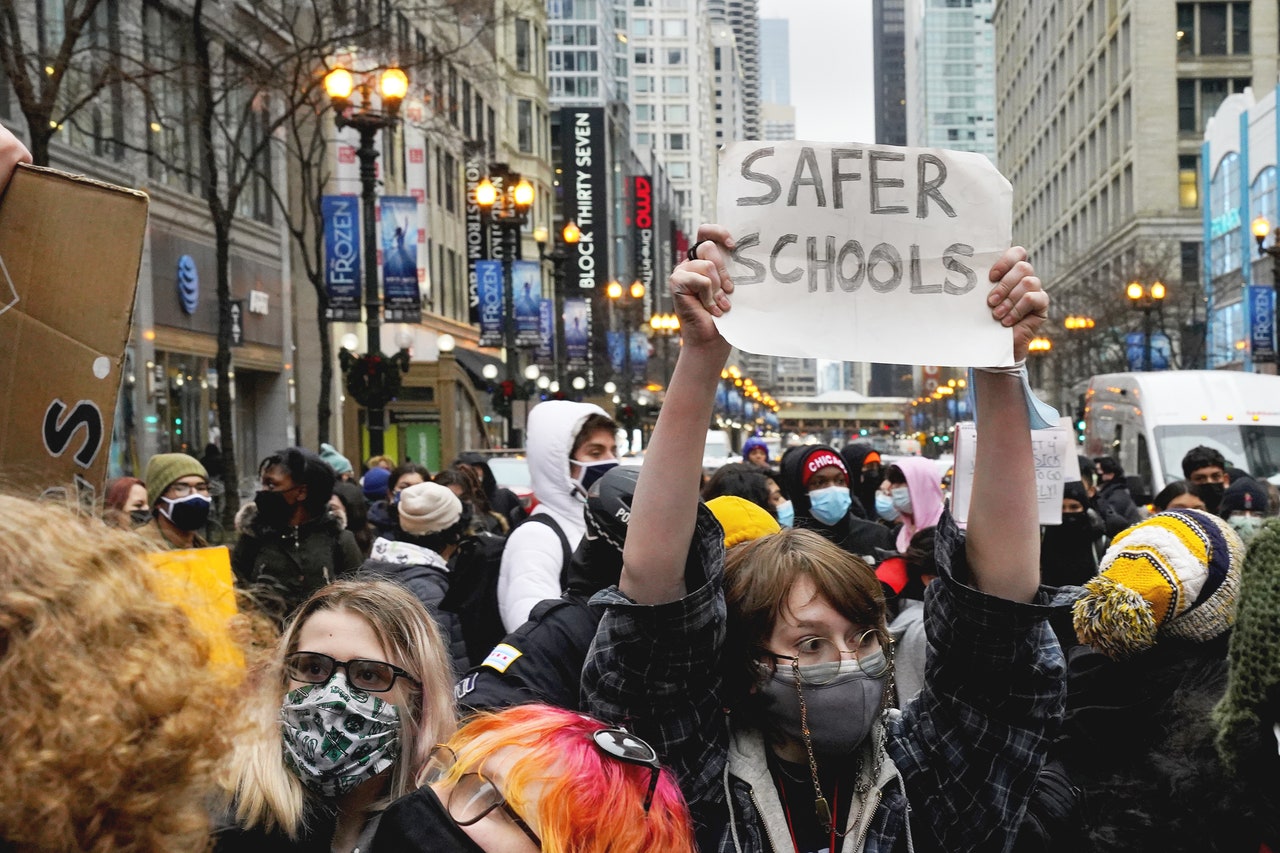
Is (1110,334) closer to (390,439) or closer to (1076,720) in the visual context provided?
(390,439)

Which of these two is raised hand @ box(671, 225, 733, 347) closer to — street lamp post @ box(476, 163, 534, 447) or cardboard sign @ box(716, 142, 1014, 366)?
cardboard sign @ box(716, 142, 1014, 366)

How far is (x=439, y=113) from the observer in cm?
2239

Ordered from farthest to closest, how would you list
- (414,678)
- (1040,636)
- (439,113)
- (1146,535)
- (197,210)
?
(197,210) < (439,113) < (1146,535) < (414,678) < (1040,636)

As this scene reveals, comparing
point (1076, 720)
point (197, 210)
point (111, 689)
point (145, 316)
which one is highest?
point (197, 210)

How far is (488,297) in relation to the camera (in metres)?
35.5

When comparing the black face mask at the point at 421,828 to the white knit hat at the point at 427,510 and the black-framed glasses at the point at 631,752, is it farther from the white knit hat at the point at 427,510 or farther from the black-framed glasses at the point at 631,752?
the white knit hat at the point at 427,510

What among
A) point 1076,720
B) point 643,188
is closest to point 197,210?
point 1076,720

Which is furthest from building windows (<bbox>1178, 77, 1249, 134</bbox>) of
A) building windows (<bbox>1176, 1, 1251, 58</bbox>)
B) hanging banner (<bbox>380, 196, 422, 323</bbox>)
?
hanging banner (<bbox>380, 196, 422, 323</bbox>)

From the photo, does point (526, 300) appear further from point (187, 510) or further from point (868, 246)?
point (868, 246)

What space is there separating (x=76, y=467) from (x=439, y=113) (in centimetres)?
2031

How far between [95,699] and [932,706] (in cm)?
189

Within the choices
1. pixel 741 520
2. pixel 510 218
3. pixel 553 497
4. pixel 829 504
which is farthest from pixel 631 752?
pixel 510 218

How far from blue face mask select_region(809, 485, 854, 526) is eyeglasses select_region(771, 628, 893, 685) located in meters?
5.97

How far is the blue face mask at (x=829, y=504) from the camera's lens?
8789 mm
